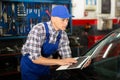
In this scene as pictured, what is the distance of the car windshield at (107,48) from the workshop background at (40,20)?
7.99 ft

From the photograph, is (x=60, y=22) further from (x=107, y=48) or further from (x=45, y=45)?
(x=107, y=48)

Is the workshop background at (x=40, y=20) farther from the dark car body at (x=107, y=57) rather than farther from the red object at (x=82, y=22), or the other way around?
the dark car body at (x=107, y=57)

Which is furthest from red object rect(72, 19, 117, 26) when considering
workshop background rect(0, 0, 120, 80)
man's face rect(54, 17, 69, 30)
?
man's face rect(54, 17, 69, 30)

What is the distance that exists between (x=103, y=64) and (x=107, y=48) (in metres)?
0.28

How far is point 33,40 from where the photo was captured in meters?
2.44

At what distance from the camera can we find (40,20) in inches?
205

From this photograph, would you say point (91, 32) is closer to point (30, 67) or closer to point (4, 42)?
point (4, 42)

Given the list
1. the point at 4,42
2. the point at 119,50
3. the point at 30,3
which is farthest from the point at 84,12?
the point at 119,50

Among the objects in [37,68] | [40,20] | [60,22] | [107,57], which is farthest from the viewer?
[40,20]

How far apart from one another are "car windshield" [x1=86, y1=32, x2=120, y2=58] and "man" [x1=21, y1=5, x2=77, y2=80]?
285 millimetres

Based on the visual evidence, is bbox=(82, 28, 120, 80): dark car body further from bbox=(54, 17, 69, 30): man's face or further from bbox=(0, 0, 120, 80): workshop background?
bbox=(0, 0, 120, 80): workshop background

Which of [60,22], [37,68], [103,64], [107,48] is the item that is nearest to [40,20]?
[37,68]

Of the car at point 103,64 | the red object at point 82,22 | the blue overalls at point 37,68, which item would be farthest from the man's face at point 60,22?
the red object at point 82,22

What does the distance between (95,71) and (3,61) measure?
2.78 meters
